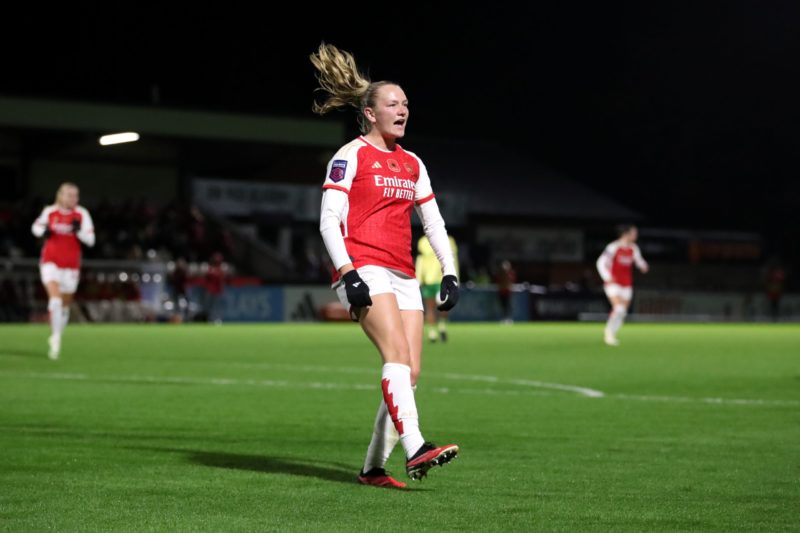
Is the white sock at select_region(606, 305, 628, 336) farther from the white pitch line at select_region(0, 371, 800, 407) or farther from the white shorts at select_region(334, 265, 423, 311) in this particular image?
the white shorts at select_region(334, 265, 423, 311)

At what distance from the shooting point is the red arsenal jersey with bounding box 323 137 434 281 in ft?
25.8

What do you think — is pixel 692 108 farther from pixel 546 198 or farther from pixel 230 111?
pixel 230 111

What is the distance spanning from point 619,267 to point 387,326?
22662 millimetres

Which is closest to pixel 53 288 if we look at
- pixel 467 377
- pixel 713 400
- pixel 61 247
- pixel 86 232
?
pixel 61 247

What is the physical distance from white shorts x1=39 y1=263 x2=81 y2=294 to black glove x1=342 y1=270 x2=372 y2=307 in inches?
560

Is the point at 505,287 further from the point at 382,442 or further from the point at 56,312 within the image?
the point at 382,442

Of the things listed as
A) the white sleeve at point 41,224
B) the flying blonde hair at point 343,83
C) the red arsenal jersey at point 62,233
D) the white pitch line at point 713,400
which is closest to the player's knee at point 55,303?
the red arsenal jersey at point 62,233

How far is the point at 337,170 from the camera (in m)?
7.80

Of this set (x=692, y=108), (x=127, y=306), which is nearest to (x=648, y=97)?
(x=692, y=108)

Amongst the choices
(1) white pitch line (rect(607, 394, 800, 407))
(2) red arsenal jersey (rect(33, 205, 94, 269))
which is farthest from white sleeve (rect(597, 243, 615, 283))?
(1) white pitch line (rect(607, 394, 800, 407))

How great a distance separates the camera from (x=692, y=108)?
79500 mm

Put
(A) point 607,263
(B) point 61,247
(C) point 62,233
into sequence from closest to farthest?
(C) point 62,233 → (B) point 61,247 → (A) point 607,263

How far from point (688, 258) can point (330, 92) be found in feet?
202

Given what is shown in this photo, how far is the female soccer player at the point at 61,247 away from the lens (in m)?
20.4
